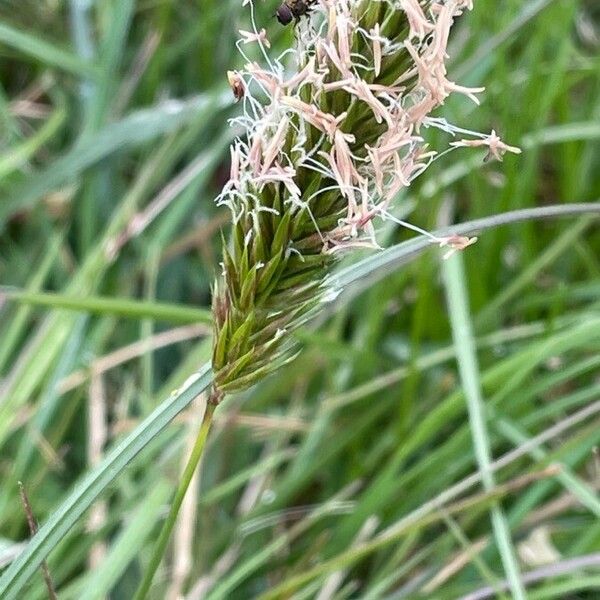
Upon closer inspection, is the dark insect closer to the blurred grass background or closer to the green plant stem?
the green plant stem

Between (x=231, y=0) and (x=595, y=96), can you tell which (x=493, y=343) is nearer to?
(x=595, y=96)

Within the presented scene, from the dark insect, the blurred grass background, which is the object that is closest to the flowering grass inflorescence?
the dark insect

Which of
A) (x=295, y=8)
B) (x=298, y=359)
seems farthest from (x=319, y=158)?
(x=298, y=359)

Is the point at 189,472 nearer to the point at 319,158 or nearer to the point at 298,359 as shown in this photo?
the point at 319,158

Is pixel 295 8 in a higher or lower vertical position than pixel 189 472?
higher

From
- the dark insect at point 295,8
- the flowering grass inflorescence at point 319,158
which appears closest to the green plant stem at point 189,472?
the flowering grass inflorescence at point 319,158

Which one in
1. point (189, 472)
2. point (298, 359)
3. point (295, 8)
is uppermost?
point (295, 8)

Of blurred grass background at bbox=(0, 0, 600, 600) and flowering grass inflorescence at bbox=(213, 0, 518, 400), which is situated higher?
flowering grass inflorescence at bbox=(213, 0, 518, 400)

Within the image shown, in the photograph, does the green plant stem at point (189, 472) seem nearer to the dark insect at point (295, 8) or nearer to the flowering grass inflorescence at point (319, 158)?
the flowering grass inflorescence at point (319, 158)
